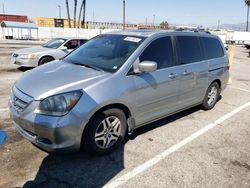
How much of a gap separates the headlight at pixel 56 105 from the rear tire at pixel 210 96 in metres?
3.60

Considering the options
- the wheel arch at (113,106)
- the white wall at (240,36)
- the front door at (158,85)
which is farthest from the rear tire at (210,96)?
the white wall at (240,36)

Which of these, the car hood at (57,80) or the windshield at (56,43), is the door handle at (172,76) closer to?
the car hood at (57,80)

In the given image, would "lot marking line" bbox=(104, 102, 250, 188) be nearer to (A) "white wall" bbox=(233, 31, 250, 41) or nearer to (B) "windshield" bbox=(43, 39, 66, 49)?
(B) "windshield" bbox=(43, 39, 66, 49)

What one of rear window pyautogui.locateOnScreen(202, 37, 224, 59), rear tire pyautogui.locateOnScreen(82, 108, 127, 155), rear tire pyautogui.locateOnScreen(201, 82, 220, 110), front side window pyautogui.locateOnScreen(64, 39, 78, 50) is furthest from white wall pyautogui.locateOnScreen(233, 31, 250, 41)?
rear tire pyautogui.locateOnScreen(82, 108, 127, 155)

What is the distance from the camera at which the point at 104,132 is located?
3.74 metres

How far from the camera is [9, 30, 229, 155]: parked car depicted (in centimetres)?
328

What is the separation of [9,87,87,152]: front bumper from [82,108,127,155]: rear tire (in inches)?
6.4

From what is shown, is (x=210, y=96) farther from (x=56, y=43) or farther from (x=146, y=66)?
(x=56, y=43)

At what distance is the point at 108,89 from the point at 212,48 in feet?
11.0

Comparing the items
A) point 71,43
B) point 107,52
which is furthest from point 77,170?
point 71,43

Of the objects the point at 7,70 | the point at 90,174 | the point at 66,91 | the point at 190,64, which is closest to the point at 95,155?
the point at 90,174

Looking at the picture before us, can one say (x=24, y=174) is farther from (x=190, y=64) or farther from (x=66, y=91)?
(x=190, y=64)

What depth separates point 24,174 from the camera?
332 centimetres

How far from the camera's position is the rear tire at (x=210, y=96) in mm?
5977
